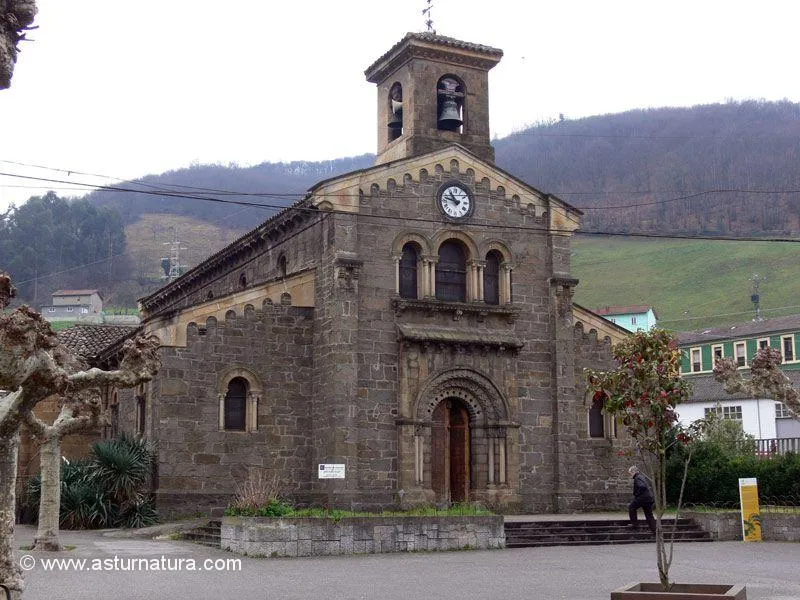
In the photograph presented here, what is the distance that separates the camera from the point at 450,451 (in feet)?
98.3

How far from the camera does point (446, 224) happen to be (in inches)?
1186

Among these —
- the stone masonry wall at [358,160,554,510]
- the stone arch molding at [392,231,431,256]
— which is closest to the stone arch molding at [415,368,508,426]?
the stone masonry wall at [358,160,554,510]

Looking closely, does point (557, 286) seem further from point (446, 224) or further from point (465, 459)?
point (465, 459)

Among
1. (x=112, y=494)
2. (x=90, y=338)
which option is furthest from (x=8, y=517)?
(x=90, y=338)

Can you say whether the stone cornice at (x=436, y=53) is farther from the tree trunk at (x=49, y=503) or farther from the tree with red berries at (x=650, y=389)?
the tree with red berries at (x=650, y=389)

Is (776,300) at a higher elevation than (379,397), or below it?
higher

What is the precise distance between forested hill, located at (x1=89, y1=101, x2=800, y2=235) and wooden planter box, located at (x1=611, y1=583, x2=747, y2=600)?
107273mm

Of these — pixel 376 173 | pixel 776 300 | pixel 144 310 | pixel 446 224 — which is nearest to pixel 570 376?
pixel 446 224

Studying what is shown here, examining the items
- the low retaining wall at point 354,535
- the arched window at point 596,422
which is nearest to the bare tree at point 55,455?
the low retaining wall at point 354,535

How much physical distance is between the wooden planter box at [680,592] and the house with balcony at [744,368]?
1728 inches

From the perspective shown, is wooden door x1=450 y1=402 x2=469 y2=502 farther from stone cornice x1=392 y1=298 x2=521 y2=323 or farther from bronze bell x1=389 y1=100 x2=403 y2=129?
bronze bell x1=389 y1=100 x2=403 y2=129

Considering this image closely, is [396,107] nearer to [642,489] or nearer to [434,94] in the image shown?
[434,94]

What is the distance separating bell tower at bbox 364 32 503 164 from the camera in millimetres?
31422

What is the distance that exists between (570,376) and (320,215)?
29.4ft
